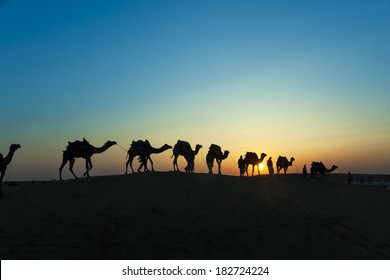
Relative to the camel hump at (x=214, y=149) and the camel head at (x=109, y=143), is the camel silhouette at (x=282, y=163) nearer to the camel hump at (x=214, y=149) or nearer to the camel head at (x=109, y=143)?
the camel hump at (x=214, y=149)

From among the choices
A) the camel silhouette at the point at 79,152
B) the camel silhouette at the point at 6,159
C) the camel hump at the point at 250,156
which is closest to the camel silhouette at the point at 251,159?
the camel hump at the point at 250,156

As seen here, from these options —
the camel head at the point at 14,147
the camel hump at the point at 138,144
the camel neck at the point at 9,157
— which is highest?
the camel hump at the point at 138,144

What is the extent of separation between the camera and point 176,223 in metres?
14.5

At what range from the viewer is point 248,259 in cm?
1237

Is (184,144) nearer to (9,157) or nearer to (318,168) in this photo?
(9,157)

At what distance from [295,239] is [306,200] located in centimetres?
732

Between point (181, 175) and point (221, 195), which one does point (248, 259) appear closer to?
point (221, 195)

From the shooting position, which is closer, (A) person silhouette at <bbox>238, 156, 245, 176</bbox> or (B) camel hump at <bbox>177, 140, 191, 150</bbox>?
(B) camel hump at <bbox>177, 140, 191, 150</bbox>

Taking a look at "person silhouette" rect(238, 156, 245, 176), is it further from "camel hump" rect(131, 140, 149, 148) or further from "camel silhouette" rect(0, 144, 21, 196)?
"camel silhouette" rect(0, 144, 21, 196)

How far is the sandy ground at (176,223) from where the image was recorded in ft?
41.4

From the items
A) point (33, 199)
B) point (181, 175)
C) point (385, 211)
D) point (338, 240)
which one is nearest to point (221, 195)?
point (181, 175)

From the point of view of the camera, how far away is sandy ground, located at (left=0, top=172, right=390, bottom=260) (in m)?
12.6

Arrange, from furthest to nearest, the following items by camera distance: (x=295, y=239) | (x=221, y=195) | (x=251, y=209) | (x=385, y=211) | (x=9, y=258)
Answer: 1. (x=385, y=211)
2. (x=221, y=195)
3. (x=251, y=209)
4. (x=295, y=239)
5. (x=9, y=258)

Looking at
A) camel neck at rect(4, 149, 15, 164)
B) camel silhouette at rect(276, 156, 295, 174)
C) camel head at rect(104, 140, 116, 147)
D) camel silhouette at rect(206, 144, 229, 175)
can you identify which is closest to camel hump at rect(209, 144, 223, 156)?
camel silhouette at rect(206, 144, 229, 175)
